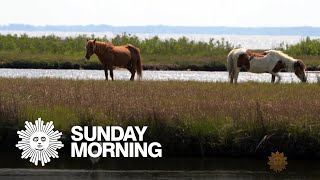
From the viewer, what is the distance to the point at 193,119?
1549 centimetres

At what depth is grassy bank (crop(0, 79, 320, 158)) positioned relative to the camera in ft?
49.8

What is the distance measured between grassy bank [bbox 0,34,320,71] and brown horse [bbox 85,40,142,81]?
1531cm

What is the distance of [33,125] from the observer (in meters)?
15.2

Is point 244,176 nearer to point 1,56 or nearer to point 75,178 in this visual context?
point 75,178

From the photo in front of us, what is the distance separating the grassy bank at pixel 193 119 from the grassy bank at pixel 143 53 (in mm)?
24169

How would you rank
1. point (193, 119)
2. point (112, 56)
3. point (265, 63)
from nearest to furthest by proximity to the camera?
1. point (193, 119)
2. point (265, 63)
3. point (112, 56)
